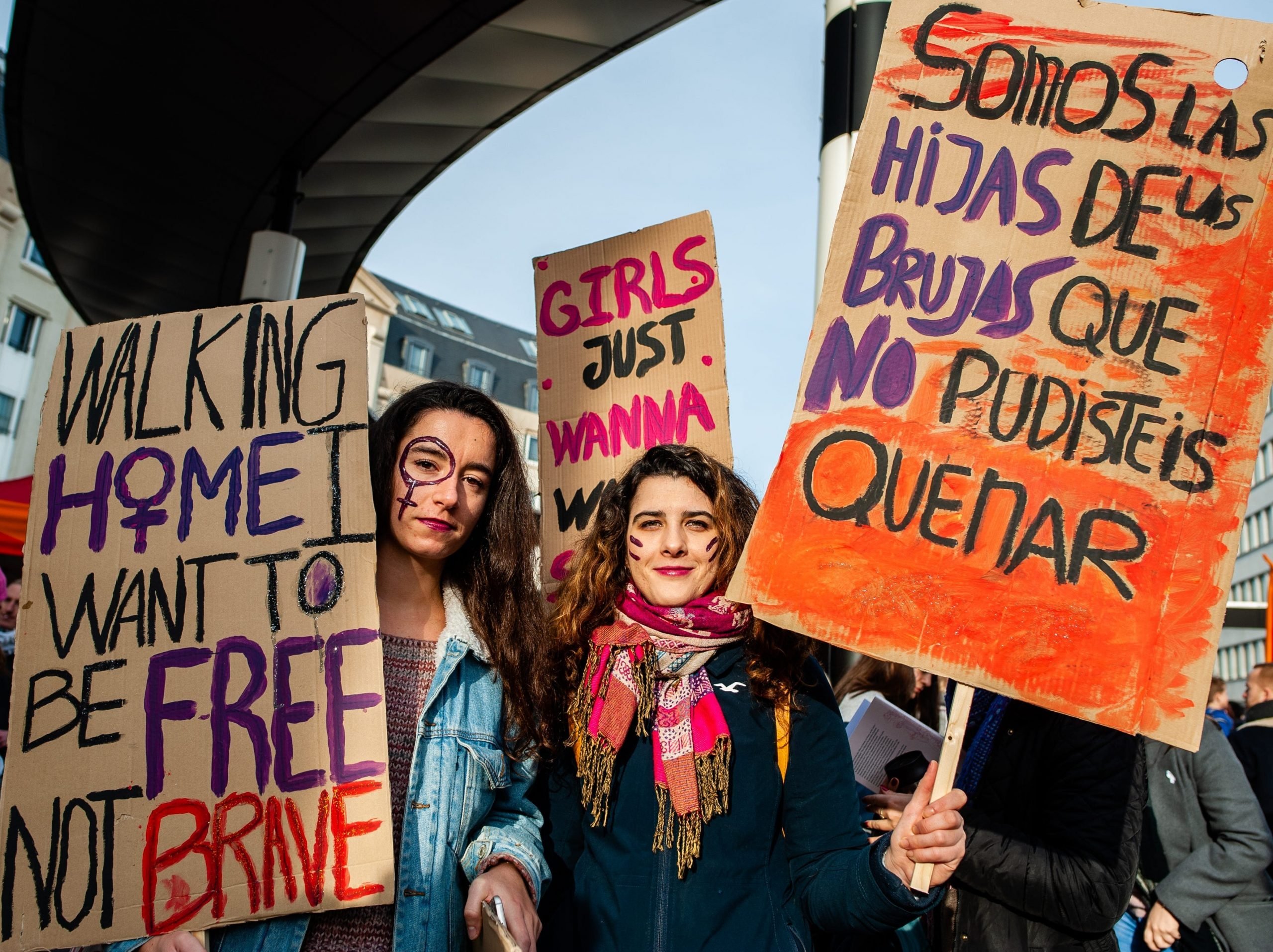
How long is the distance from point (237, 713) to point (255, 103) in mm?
6761

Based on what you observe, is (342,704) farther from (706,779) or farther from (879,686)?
(879,686)

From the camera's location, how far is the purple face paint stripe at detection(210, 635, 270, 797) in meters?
1.81

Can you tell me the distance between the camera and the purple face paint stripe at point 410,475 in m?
2.14

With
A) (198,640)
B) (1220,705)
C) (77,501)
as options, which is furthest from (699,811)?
(1220,705)

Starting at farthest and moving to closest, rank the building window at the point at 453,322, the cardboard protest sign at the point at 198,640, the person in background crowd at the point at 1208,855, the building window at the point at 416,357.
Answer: the building window at the point at 453,322, the building window at the point at 416,357, the person in background crowd at the point at 1208,855, the cardboard protest sign at the point at 198,640

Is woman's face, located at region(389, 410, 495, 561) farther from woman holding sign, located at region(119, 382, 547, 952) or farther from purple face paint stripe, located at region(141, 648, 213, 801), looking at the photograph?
purple face paint stripe, located at region(141, 648, 213, 801)

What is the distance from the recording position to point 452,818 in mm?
1962

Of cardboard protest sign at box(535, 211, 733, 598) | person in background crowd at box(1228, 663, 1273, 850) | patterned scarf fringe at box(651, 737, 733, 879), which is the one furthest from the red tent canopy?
person in background crowd at box(1228, 663, 1273, 850)

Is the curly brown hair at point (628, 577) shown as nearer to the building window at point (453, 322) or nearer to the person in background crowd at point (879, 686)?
the person in background crowd at point (879, 686)

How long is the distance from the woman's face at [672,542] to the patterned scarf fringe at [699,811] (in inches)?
14.2

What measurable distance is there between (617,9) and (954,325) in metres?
5.76

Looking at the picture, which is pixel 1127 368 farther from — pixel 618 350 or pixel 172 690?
pixel 172 690

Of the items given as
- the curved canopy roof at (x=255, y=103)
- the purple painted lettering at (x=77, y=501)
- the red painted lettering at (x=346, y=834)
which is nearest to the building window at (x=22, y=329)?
the curved canopy roof at (x=255, y=103)

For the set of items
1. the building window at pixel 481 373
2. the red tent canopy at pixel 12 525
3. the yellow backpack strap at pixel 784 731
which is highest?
the building window at pixel 481 373
